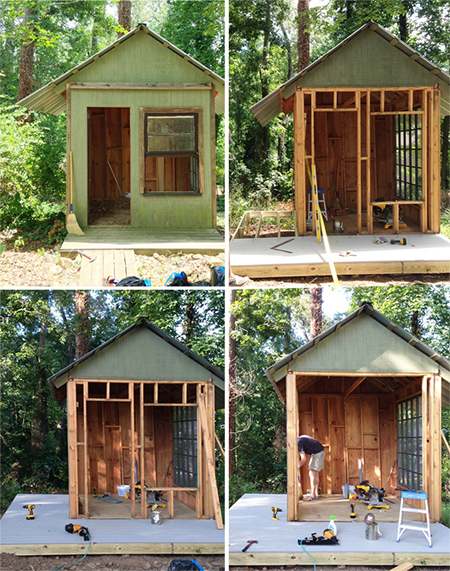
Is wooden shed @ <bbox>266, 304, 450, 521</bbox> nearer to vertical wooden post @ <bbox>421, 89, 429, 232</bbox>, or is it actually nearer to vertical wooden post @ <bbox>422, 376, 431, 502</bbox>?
vertical wooden post @ <bbox>422, 376, 431, 502</bbox>

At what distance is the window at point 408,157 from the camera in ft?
37.4

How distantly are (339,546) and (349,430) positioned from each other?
440cm

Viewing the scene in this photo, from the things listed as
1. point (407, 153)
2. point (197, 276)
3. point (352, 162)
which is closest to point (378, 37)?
point (407, 153)

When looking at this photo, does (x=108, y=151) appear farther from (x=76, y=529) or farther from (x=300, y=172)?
(x=76, y=529)

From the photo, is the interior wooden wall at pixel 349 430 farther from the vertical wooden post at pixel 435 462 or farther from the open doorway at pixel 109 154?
the open doorway at pixel 109 154

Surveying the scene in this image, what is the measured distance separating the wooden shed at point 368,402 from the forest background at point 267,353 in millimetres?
4939

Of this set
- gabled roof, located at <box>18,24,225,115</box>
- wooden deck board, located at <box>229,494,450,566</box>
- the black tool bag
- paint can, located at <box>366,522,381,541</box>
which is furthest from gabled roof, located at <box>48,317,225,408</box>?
gabled roof, located at <box>18,24,225,115</box>

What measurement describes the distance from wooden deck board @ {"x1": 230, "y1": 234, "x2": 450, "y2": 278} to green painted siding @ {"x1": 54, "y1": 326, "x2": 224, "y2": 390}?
1.64 metres

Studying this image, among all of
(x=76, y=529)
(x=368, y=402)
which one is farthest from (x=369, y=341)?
(x=76, y=529)

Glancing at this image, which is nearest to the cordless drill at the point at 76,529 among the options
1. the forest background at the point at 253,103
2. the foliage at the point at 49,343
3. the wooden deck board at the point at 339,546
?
the wooden deck board at the point at 339,546

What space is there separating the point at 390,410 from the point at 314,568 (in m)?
4.75

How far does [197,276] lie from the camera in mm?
8578

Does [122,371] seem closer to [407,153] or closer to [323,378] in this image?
[323,378]

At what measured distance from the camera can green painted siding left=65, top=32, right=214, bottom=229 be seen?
9406mm
